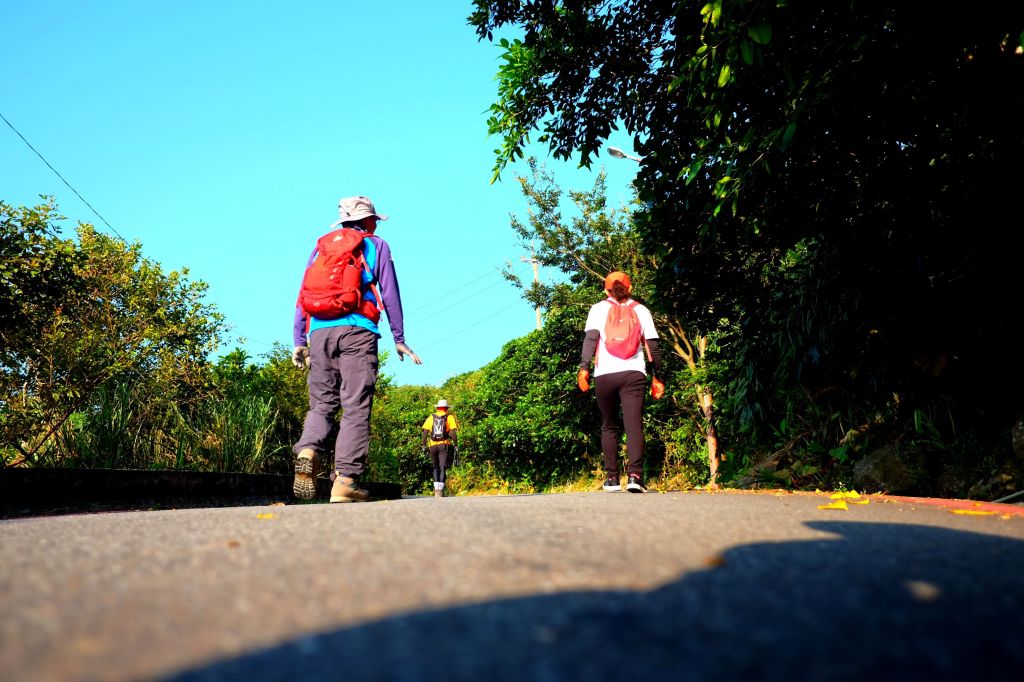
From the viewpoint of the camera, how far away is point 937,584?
2092 millimetres

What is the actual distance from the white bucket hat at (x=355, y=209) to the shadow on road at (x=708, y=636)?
4455mm

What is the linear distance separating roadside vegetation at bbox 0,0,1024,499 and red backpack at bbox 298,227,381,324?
8.91 ft

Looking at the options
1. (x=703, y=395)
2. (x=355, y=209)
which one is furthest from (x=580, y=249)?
(x=355, y=209)

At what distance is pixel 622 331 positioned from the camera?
23.9ft

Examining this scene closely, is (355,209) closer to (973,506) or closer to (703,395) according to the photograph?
(973,506)

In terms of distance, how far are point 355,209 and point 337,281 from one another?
2.36 feet

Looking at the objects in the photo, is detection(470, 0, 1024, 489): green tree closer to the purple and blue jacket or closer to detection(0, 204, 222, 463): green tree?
the purple and blue jacket

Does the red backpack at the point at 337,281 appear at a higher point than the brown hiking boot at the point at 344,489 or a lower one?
higher

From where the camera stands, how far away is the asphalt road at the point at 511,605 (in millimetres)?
1435

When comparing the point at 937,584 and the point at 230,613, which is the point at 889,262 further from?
the point at 230,613

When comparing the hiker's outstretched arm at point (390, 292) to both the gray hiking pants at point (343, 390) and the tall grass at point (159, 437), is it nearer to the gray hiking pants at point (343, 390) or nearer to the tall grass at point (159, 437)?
the gray hiking pants at point (343, 390)

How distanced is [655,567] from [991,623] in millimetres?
854


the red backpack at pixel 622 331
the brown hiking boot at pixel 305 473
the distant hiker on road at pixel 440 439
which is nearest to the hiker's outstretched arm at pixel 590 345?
the red backpack at pixel 622 331

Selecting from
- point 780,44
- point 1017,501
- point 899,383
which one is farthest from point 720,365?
point 780,44
